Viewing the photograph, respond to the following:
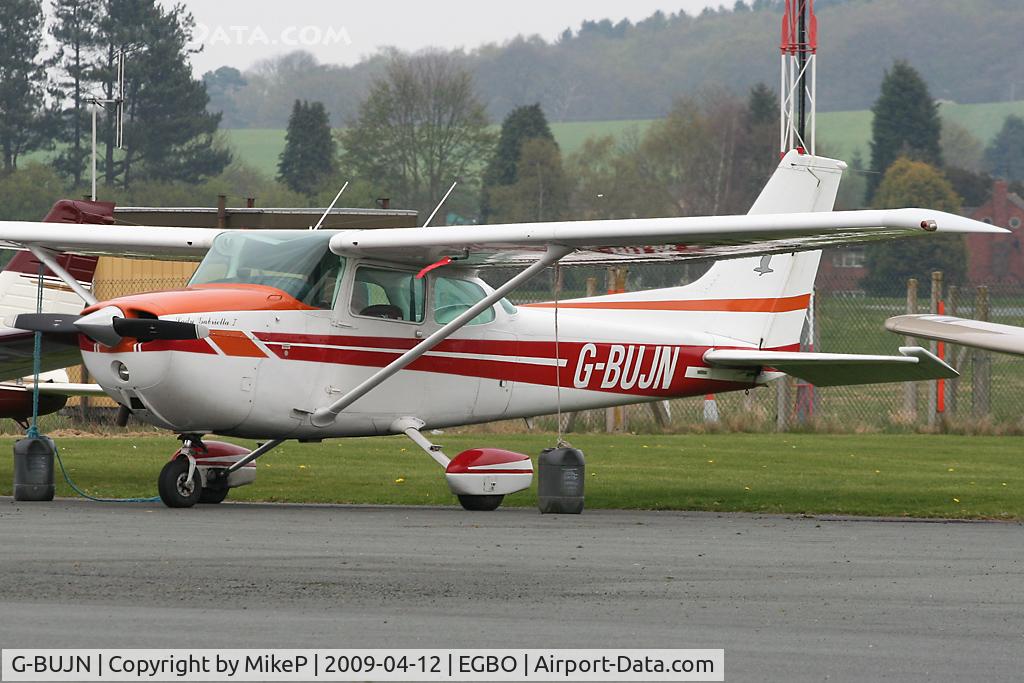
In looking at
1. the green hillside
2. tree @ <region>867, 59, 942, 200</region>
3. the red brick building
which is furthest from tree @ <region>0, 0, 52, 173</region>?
tree @ <region>867, 59, 942, 200</region>

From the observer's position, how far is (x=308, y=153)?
68938 mm

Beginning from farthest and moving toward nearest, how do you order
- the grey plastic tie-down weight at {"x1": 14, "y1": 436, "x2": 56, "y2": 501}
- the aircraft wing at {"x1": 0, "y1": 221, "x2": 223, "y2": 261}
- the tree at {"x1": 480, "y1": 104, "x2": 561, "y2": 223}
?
1. the tree at {"x1": 480, "y1": 104, "x2": 561, "y2": 223}
2. the aircraft wing at {"x1": 0, "y1": 221, "x2": 223, "y2": 261}
3. the grey plastic tie-down weight at {"x1": 14, "y1": 436, "x2": 56, "y2": 501}

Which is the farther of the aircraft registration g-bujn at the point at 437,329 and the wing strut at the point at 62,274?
the wing strut at the point at 62,274

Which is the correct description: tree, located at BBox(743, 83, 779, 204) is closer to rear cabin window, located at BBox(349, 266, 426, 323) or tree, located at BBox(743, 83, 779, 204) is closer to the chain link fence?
the chain link fence

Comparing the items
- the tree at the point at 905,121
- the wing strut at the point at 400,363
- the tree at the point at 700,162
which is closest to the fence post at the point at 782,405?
the wing strut at the point at 400,363

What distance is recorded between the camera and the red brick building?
214 feet

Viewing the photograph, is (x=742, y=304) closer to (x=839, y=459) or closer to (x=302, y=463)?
(x=839, y=459)

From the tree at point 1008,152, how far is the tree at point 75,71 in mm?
54211

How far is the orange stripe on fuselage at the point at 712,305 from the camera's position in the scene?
47.9 feet

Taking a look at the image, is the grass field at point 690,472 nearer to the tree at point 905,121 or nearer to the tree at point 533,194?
the tree at point 533,194

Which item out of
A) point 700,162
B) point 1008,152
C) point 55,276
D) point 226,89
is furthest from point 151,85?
point 226,89

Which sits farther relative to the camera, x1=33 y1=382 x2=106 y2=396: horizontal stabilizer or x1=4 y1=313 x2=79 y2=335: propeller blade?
x1=33 y1=382 x2=106 y2=396: horizontal stabilizer

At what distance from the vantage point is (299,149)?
228 feet

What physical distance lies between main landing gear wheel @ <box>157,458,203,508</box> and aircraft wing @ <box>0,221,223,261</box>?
2137mm
